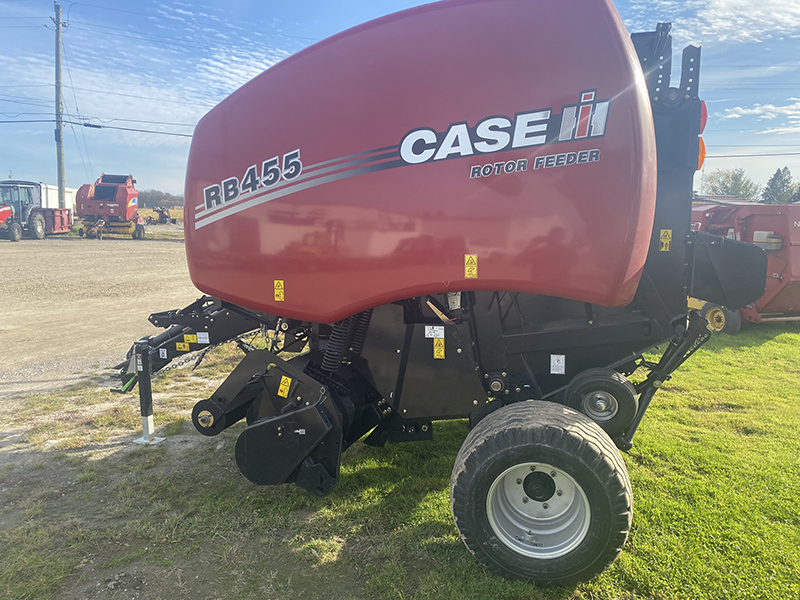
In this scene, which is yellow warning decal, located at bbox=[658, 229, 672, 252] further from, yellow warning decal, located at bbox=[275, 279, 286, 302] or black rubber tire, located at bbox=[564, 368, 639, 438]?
yellow warning decal, located at bbox=[275, 279, 286, 302]

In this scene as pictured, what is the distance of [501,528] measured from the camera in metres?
2.77

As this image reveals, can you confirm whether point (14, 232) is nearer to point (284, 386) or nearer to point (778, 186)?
point (284, 386)

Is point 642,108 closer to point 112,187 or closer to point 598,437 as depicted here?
point 598,437

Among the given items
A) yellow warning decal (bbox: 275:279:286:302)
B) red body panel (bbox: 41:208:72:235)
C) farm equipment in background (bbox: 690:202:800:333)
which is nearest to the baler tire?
farm equipment in background (bbox: 690:202:800:333)

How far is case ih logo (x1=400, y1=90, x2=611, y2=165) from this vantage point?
2551mm

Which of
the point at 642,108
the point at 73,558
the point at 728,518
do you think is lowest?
the point at 73,558

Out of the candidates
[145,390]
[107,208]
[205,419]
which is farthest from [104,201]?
[205,419]

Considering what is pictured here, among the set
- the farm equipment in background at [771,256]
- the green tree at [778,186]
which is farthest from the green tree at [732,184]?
the farm equipment in background at [771,256]

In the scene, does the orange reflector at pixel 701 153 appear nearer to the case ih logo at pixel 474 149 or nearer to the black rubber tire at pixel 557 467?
the case ih logo at pixel 474 149

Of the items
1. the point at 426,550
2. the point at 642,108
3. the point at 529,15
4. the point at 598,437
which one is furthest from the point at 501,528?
the point at 529,15

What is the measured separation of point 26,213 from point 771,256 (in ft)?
102

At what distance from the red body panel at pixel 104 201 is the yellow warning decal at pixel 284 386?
94.6 ft

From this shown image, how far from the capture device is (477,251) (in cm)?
267

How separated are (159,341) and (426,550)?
2829mm
